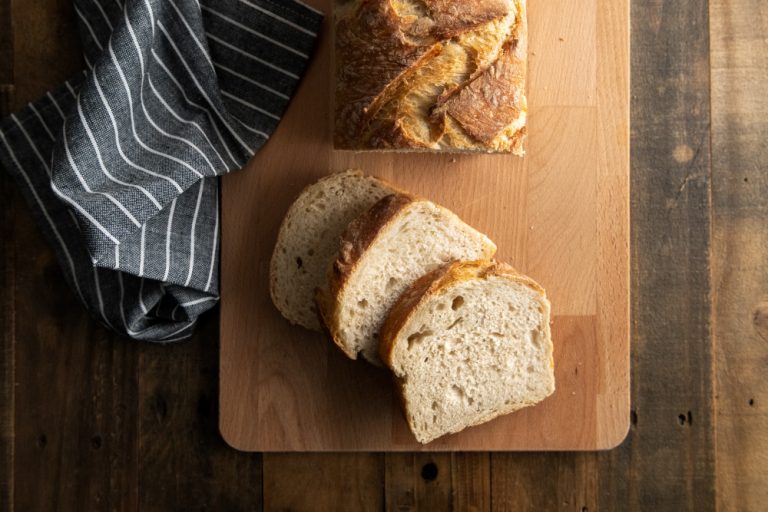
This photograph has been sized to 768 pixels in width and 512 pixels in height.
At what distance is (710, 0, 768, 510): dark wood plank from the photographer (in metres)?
2.23

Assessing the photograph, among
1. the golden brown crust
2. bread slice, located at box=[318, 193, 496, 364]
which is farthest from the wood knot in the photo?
the golden brown crust

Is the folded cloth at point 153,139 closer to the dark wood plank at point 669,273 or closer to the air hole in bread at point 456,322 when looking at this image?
the air hole in bread at point 456,322

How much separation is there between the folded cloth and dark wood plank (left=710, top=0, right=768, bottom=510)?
1.29m

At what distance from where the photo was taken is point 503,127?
6.21ft

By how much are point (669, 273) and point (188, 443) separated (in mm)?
1626

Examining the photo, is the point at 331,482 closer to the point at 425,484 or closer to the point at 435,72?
the point at 425,484

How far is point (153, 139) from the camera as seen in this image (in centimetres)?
211

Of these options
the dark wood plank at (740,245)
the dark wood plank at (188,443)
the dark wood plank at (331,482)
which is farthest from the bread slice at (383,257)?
the dark wood plank at (740,245)

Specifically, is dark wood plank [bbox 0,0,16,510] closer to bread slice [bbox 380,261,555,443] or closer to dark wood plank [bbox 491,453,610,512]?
bread slice [bbox 380,261,555,443]

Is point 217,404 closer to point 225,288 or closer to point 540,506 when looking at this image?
point 225,288

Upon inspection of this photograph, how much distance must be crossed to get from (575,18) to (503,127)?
53 cm

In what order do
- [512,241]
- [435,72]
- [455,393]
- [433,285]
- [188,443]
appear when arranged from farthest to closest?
[188,443] → [512,241] → [455,393] → [433,285] → [435,72]

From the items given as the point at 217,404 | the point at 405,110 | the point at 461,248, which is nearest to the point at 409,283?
the point at 461,248

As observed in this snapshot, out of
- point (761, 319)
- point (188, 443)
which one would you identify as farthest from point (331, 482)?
point (761, 319)
